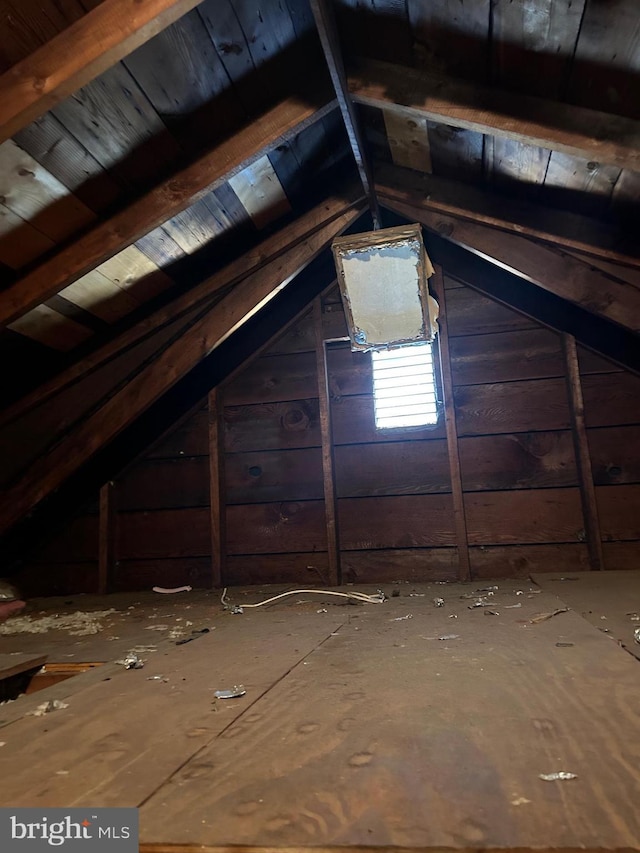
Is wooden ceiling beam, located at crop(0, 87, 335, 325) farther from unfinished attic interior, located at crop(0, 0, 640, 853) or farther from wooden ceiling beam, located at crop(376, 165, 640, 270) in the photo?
wooden ceiling beam, located at crop(376, 165, 640, 270)

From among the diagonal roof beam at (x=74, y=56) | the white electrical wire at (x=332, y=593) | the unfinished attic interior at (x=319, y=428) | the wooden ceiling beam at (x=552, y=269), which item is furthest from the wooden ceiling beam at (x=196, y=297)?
the white electrical wire at (x=332, y=593)

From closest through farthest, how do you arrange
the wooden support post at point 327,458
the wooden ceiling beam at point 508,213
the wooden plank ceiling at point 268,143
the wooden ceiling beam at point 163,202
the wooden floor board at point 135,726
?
the wooden floor board at point 135,726
the wooden plank ceiling at point 268,143
the wooden ceiling beam at point 163,202
the wooden ceiling beam at point 508,213
the wooden support post at point 327,458

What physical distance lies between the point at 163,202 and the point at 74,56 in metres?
0.55

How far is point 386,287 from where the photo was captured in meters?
2.31

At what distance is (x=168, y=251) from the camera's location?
83.0 inches

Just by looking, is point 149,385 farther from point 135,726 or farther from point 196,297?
point 135,726

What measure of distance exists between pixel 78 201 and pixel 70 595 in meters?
2.30

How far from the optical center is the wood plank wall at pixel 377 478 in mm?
2627

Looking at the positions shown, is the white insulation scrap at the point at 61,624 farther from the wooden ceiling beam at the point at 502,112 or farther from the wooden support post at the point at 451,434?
the wooden ceiling beam at the point at 502,112

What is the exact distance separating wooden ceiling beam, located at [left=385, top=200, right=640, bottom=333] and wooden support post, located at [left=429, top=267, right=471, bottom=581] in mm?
683

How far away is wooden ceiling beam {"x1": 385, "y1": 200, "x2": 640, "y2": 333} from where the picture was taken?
2014 mm

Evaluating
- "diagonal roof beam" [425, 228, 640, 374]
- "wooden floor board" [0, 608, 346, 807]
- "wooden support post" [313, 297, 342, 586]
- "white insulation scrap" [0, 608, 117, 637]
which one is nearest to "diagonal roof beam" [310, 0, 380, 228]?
"diagonal roof beam" [425, 228, 640, 374]

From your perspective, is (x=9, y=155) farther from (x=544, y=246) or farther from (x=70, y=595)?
Result: (x=70, y=595)

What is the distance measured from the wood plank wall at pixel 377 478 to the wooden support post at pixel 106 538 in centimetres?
3
